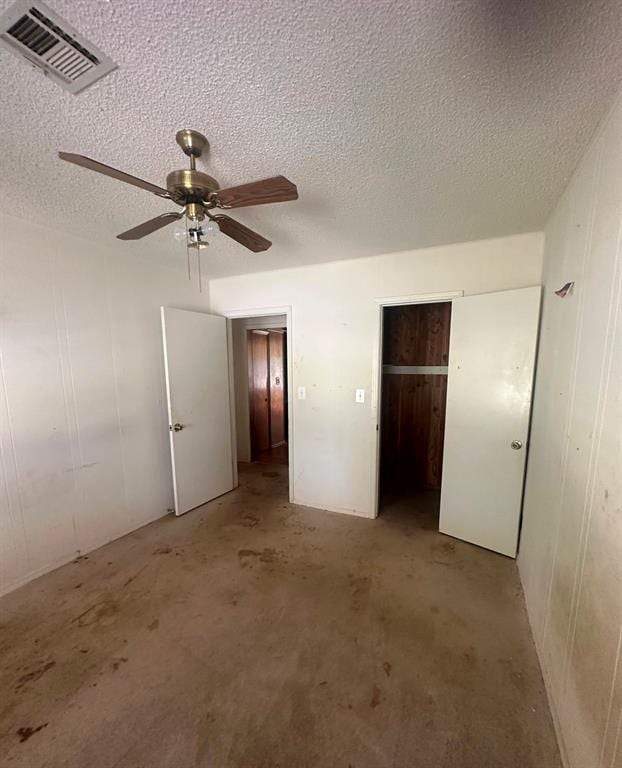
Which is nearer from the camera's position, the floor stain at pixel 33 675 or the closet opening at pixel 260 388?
the floor stain at pixel 33 675

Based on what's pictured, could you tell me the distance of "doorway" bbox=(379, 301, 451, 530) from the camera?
3.21 meters

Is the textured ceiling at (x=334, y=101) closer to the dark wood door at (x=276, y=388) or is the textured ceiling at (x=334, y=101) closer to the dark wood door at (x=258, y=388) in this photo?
the dark wood door at (x=258, y=388)

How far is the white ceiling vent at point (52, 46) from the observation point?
0.78 metres

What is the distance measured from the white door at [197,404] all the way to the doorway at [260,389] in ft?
2.32

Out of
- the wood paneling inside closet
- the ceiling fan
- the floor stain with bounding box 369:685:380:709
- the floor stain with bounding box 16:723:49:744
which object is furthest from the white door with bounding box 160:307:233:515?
the floor stain with bounding box 369:685:380:709

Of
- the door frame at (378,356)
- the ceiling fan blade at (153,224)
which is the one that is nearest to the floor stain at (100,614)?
the door frame at (378,356)

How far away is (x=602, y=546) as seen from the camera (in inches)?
36.4

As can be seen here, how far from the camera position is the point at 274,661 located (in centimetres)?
143

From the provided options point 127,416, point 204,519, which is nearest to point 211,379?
point 127,416

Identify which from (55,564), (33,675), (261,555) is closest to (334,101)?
(261,555)

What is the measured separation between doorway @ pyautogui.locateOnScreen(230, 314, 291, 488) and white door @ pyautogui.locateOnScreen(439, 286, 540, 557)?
2054 mm

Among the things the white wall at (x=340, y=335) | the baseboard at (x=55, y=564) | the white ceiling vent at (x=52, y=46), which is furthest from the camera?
the white wall at (x=340, y=335)

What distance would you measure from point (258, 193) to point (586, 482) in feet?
5.38

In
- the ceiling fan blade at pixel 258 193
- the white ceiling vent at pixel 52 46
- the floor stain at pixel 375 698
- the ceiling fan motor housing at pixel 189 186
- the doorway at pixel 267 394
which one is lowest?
the floor stain at pixel 375 698
